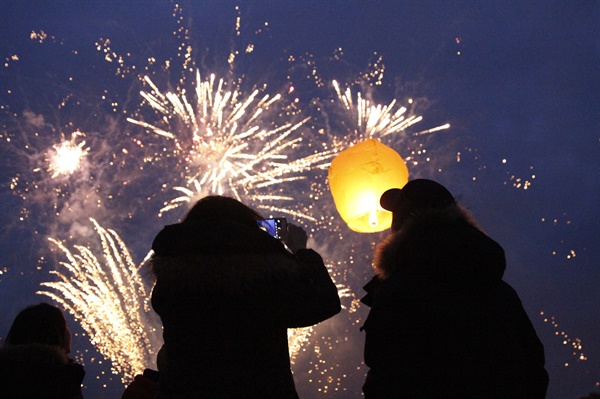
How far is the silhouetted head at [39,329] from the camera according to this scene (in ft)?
10.3

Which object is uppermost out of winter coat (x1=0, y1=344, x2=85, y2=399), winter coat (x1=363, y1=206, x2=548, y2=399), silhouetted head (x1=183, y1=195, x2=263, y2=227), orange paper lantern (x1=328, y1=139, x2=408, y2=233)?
orange paper lantern (x1=328, y1=139, x2=408, y2=233)

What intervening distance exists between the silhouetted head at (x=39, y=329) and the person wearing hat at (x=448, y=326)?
1.98 meters

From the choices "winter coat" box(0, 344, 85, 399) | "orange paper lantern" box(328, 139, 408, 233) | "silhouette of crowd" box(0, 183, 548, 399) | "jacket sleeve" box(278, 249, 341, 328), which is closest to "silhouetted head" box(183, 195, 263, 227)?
"silhouette of crowd" box(0, 183, 548, 399)

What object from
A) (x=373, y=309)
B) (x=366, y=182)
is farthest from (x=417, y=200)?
(x=366, y=182)

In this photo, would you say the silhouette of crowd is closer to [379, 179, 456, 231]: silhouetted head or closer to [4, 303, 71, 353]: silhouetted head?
[379, 179, 456, 231]: silhouetted head

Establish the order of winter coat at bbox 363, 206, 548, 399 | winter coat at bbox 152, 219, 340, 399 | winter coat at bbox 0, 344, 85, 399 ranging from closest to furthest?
1. winter coat at bbox 363, 206, 548, 399
2. winter coat at bbox 152, 219, 340, 399
3. winter coat at bbox 0, 344, 85, 399

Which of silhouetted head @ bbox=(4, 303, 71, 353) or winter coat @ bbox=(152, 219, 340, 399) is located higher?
silhouetted head @ bbox=(4, 303, 71, 353)

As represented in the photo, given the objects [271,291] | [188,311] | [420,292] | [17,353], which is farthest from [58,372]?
[420,292]

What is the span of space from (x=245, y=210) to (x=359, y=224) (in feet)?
11.0

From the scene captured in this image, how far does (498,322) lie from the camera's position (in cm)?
246

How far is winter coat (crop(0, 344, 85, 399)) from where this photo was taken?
2.88 m

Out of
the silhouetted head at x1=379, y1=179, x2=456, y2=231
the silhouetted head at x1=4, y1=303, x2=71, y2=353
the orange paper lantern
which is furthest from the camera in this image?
the orange paper lantern

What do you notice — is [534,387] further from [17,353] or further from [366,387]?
[17,353]

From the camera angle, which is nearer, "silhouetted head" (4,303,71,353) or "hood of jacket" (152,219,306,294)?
"hood of jacket" (152,219,306,294)
